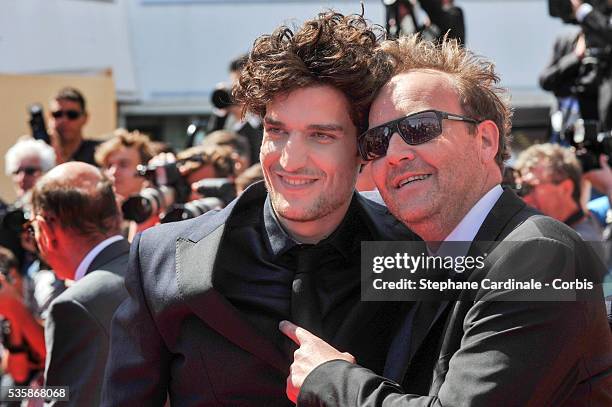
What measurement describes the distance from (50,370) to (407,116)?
5.75 feet

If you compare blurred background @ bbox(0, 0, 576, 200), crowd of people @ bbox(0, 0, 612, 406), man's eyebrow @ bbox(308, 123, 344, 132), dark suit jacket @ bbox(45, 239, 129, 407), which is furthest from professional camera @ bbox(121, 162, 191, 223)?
blurred background @ bbox(0, 0, 576, 200)

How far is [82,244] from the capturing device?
4.07 m

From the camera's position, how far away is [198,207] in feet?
14.0

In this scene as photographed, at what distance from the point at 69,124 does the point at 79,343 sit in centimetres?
381

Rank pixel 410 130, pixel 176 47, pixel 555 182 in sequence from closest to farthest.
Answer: pixel 410 130 < pixel 555 182 < pixel 176 47

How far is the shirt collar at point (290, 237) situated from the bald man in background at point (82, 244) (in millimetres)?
989

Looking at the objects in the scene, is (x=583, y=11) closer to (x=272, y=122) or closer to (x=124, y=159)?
(x=124, y=159)

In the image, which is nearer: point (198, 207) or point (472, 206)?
point (472, 206)

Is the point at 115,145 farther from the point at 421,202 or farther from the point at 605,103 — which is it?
the point at 421,202

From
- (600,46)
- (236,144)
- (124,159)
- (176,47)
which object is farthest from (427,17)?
(176,47)

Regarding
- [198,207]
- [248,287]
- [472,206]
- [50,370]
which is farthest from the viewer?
[198,207]

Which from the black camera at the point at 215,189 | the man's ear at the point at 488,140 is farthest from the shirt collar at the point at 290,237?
the black camera at the point at 215,189

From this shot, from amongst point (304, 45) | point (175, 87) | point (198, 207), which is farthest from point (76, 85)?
point (304, 45)

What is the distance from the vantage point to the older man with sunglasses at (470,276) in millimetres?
2186
